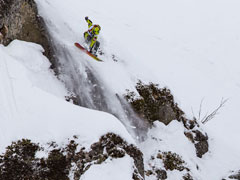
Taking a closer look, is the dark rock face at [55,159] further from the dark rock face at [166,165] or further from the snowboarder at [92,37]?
the snowboarder at [92,37]

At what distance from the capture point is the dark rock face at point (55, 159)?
527 centimetres

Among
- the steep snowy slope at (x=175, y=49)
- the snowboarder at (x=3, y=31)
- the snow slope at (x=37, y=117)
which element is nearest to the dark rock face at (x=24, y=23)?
the snowboarder at (x=3, y=31)

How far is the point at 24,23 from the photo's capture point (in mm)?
8844

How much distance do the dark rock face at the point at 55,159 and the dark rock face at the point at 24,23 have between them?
188 inches

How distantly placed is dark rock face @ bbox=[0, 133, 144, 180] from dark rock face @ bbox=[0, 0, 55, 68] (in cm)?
477

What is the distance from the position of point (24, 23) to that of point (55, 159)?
632 centimetres

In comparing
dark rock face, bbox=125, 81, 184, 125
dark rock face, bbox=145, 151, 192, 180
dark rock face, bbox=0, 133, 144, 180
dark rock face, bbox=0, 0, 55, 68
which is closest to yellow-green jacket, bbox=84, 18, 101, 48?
dark rock face, bbox=0, 0, 55, 68

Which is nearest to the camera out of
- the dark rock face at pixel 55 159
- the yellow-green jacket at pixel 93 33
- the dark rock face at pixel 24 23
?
the dark rock face at pixel 55 159

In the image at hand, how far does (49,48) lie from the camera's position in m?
9.38

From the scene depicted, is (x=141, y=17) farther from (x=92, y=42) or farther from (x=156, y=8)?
(x=92, y=42)

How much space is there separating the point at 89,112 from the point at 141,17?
1061 inches

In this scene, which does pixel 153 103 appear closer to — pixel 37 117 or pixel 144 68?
pixel 144 68

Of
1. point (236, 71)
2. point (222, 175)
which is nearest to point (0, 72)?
point (222, 175)

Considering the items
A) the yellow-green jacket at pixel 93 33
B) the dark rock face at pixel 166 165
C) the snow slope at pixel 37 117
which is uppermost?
the yellow-green jacket at pixel 93 33
